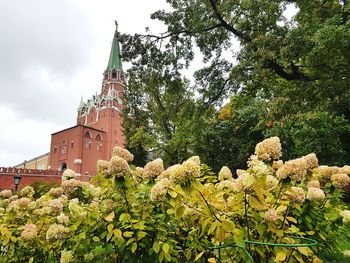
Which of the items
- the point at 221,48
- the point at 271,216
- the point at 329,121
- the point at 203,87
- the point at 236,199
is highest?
the point at 221,48

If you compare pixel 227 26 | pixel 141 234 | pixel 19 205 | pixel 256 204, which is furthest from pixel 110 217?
pixel 227 26

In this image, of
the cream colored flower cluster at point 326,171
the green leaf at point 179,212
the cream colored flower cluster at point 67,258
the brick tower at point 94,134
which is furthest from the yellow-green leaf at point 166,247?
the brick tower at point 94,134

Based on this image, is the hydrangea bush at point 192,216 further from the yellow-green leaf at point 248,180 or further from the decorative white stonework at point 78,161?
the decorative white stonework at point 78,161

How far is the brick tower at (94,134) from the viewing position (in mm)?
57062

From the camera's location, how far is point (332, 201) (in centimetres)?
279

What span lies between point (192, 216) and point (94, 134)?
59.7 meters

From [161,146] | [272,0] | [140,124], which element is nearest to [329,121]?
[272,0]

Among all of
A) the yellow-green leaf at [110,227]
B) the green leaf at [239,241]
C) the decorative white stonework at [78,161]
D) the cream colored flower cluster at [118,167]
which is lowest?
the green leaf at [239,241]

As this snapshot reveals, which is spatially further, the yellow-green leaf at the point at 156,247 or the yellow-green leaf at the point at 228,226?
the yellow-green leaf at the point at 156,247

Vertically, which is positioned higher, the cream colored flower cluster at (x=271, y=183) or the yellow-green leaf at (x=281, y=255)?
the cream colored flower cluster at (x=271, y=183)

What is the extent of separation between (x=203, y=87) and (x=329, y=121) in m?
4.81

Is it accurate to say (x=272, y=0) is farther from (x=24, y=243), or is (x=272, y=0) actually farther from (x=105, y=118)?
(x=105, y=118)

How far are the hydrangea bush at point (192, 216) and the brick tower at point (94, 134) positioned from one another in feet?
154

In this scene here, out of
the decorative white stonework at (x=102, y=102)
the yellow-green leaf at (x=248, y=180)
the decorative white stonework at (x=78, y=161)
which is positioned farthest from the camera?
the decorative white stonework at (x=102, y=102)
